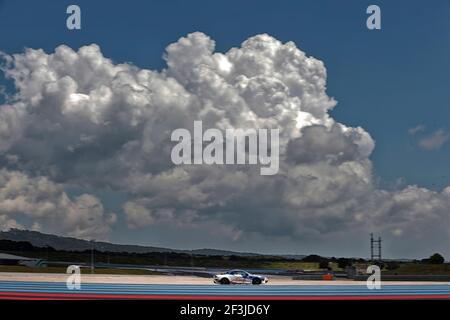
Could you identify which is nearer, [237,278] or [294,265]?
[237,278]

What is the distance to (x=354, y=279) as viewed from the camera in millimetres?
44062

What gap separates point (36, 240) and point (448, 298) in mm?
76395

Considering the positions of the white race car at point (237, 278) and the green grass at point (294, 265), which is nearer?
the white race car at point (237, 278)

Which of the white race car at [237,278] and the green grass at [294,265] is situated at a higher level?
the white race car at [237,278]

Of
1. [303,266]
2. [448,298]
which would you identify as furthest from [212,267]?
[448,298]
